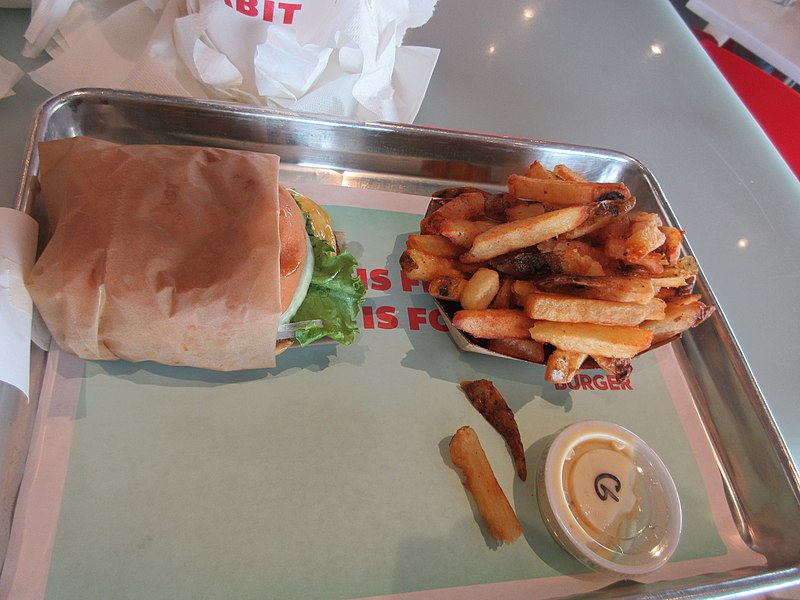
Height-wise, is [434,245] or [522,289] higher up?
[434,245]

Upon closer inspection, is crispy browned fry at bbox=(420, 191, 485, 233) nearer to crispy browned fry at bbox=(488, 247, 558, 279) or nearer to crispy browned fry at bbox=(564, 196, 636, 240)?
crispy browned fry at bbox=(488, 247, 558, 279)

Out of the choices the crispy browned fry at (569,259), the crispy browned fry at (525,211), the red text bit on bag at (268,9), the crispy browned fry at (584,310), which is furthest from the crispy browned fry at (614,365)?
the red text bit on bag at (268,9)

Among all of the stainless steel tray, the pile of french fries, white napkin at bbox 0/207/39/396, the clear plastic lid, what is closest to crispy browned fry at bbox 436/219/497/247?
the pile of french fries

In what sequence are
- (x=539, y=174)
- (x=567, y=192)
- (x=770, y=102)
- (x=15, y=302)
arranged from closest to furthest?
(x=15, y=302) < (x=567, y=192) < (x=539, y=174) < (x=770, y=102)

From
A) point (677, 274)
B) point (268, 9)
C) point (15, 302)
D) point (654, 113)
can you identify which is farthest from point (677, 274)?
point (15, 302)

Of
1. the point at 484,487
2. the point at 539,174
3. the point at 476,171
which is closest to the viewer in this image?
the point at 484,487

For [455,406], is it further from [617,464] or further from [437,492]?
[617,464]

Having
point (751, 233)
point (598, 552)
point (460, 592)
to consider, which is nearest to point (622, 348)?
point (598, 552)

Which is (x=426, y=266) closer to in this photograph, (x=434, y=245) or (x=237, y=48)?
(x=434, y=245)
